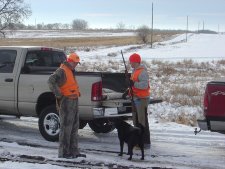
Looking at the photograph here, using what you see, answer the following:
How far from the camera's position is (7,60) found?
997 cm

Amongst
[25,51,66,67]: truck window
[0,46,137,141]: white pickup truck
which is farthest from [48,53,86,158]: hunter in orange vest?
[25,51,66,67]: truck window

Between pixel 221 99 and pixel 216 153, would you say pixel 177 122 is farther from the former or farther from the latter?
pixel 221 99

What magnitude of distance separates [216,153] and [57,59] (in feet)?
14.0

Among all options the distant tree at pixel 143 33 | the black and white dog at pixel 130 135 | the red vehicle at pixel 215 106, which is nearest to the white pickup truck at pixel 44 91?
the black and white dog at pixel 130 135

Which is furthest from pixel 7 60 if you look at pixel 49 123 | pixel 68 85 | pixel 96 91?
pixel 68 85

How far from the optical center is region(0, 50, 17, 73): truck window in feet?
32.3

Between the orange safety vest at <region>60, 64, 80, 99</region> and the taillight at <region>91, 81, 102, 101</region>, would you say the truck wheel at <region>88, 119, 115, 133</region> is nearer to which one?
the taillight at <region>91, 81, 102, 101</region>

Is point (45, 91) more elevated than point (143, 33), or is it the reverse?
point (143, 33)

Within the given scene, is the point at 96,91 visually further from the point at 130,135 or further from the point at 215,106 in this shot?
the point at 215,106

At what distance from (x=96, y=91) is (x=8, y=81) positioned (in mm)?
2206

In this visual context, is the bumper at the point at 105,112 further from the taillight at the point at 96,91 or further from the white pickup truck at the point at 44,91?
the taillight at the point at 96,91

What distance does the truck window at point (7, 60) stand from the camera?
9836 mm

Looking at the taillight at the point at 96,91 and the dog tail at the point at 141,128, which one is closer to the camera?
the dog tail at the point at 141,128

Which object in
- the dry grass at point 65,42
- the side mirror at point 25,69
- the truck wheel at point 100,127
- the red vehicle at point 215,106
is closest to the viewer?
the red vehicle at point 215,106
